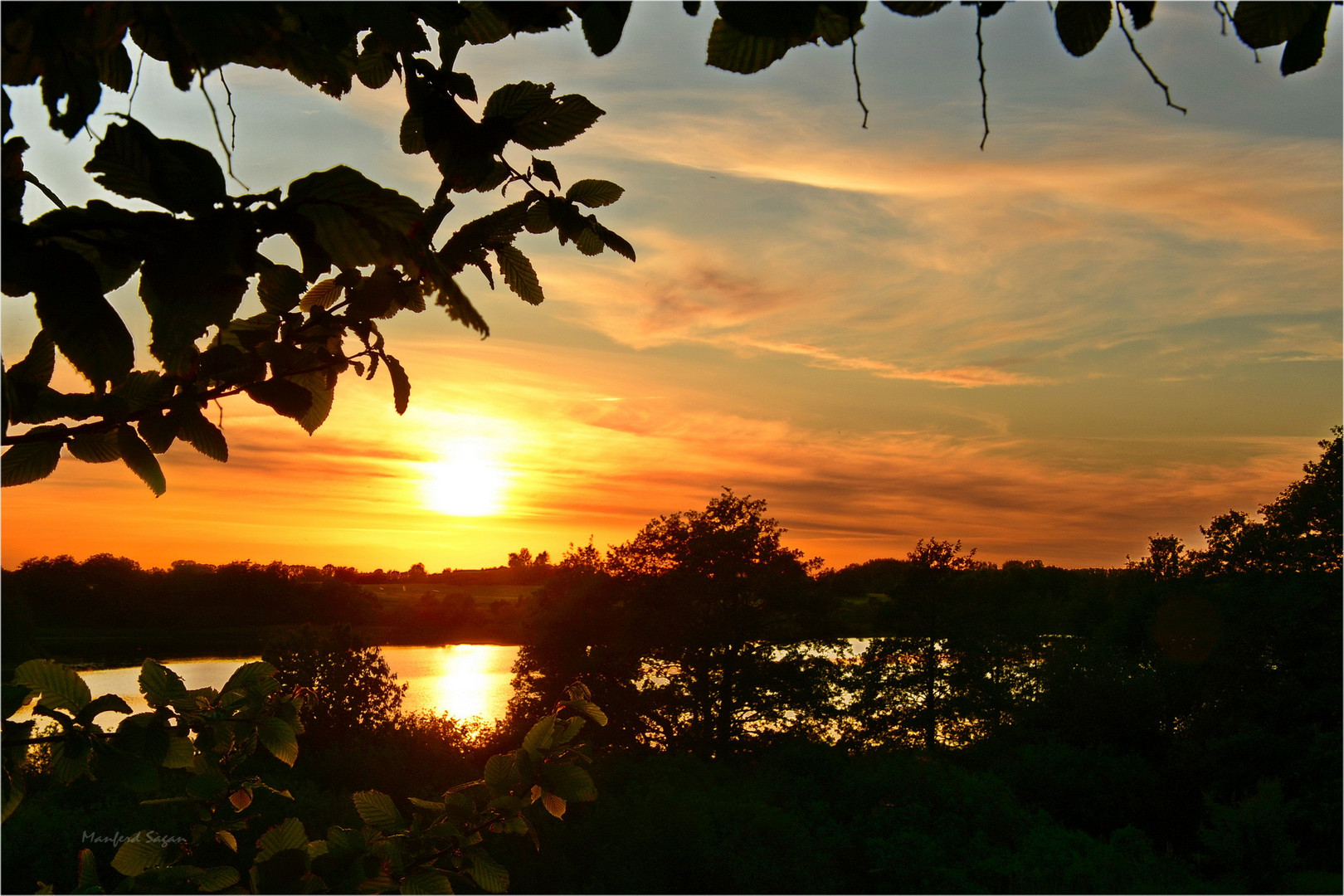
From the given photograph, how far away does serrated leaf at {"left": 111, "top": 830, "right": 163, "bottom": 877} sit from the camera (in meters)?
1.92

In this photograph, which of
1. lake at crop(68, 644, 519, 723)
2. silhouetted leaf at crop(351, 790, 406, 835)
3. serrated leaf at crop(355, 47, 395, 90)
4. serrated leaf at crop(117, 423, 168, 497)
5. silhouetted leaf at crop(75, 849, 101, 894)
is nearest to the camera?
serrated leaf at crop(117, 423, 168, 497)

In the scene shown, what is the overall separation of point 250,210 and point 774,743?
94.1ft

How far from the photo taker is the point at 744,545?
30.8 meters

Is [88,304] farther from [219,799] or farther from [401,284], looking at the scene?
[219,799]

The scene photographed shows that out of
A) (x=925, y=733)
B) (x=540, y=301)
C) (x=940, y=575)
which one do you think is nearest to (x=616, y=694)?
(x=925, y=733)

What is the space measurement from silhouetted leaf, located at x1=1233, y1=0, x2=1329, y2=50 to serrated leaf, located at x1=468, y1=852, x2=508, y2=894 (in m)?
2.13

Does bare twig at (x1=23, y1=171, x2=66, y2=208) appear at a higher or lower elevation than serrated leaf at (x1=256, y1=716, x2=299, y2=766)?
higher

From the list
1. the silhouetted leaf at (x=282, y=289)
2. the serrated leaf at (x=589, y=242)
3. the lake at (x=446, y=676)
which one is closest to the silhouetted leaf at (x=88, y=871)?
the silhouetted leaf at (x=282, y=289)

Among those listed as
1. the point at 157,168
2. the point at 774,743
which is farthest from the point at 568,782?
the point at 774,743

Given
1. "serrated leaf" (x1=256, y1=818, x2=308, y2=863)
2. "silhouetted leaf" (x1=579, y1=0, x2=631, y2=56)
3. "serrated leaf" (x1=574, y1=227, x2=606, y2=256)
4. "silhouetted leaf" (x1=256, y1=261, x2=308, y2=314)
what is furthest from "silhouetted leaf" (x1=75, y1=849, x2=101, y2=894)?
"silhouetted leaf" (x1=579, y1=0, x2=631, y2=56)

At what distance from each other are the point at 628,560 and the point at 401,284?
103 ft

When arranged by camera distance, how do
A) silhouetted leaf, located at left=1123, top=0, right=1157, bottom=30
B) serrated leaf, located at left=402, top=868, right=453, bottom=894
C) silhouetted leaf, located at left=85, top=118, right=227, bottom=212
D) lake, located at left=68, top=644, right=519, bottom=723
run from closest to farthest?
silhouetted leaf, located at left=85, top=118, right=227, bottom=212
silhouetted leaf, located at left=1123, top=0, right=1157, bottom=30
serrated leaf, located at left=402, top=868, right=453, bottom=894
lake, located at left=68, top=644, right=519, bottom=723

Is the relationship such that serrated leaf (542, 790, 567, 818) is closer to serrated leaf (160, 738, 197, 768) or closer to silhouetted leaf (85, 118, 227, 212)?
serrated leaf (160, 738, 197, 768)

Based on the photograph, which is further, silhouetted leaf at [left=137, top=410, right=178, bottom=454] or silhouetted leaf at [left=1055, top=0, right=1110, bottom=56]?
silhouetted leaf at [left=137, top=410, right=178, bottom=454]
